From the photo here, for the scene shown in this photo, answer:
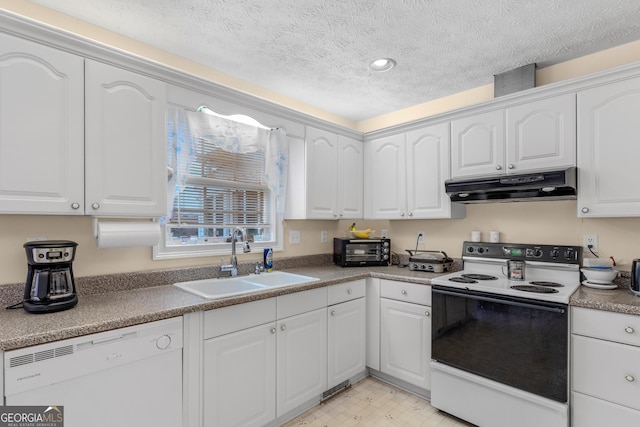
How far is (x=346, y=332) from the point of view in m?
2.43

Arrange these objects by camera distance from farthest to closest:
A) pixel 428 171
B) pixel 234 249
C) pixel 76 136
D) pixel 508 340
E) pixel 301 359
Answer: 1. pixel 428 171
2. pixel 234 249
3. pixel 301 359
4. pixel 508 340
5. pixel 76 136

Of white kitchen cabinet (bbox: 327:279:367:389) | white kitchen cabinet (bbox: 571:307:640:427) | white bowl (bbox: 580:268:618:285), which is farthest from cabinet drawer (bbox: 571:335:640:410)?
white kitchen cabinet (bbox: 327:279:367:389)

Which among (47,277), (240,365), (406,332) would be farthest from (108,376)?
(406,332)

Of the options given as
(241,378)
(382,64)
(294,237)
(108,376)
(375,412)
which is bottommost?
Answer: (375,412)

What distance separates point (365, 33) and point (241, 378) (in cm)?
212

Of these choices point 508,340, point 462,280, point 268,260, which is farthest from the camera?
point 268,260

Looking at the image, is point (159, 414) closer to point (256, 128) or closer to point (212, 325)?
point (212, 325)

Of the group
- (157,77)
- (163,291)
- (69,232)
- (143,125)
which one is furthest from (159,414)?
(157,77)

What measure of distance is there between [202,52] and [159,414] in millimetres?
2114

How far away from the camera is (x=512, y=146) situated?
2.27m

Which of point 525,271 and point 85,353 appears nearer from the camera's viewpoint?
point 85,353

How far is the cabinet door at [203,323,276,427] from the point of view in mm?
1650

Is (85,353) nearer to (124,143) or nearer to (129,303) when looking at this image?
(129,303)

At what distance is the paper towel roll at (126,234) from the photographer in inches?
65.4
